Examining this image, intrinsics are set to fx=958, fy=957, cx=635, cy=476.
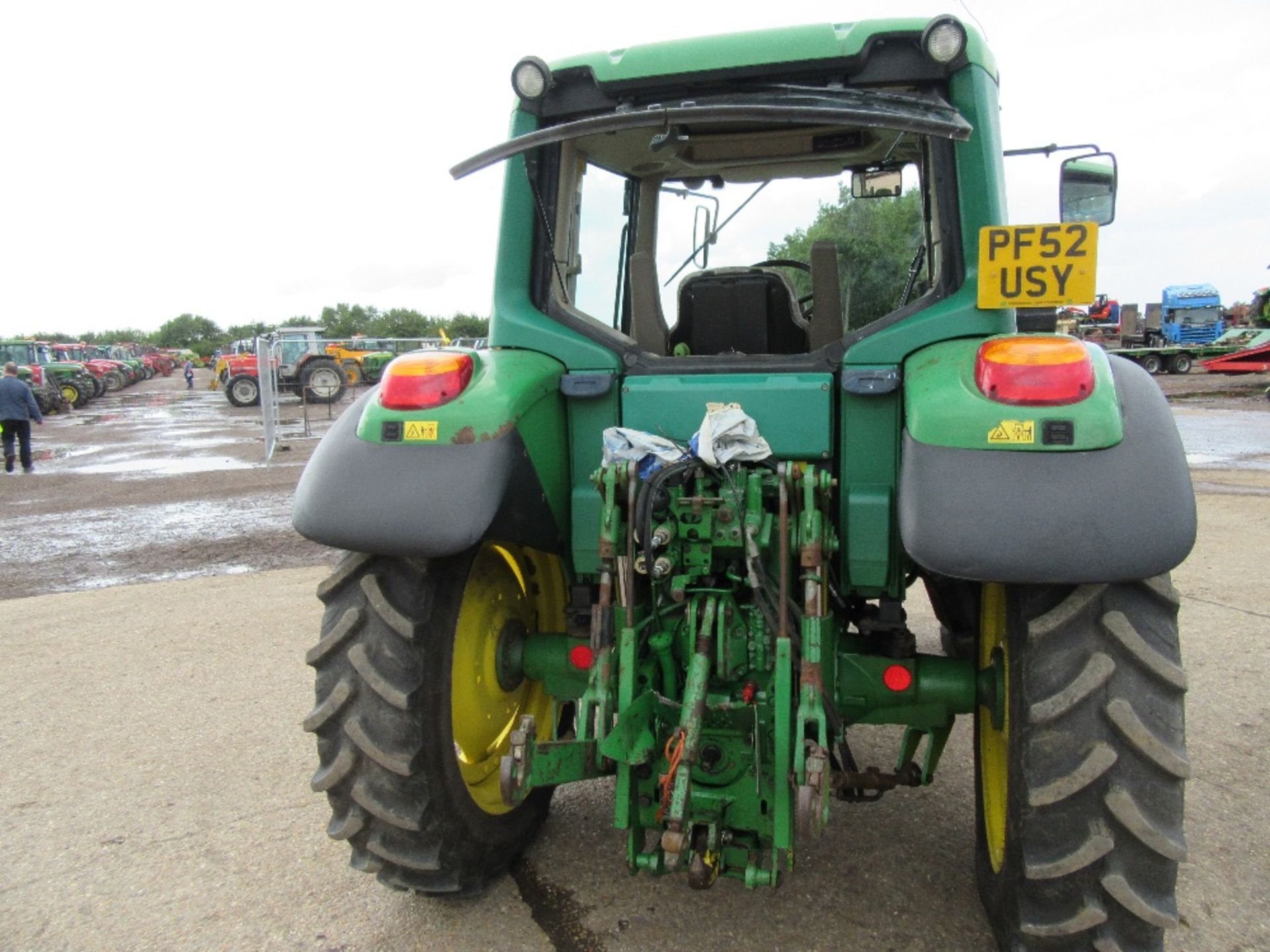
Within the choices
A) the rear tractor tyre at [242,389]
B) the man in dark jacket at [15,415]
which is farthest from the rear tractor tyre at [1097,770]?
the rear tractor tyre at [242,389]

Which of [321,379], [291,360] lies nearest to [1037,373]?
[321,379]

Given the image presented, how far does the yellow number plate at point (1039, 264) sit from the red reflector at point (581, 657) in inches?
56.5

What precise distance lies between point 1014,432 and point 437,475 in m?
1.31

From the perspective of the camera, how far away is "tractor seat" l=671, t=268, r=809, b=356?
3.30 meters

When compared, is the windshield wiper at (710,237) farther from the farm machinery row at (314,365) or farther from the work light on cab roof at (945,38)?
the farm machinery row at (314,365)

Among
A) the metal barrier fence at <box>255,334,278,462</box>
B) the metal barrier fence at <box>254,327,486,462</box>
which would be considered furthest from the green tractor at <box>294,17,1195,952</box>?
the metal barrier fence at <box>254,327,486,462</box>

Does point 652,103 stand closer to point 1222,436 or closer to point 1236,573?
point 1236,573

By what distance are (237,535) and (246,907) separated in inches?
266

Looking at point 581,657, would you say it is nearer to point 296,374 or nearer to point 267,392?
point 267,392

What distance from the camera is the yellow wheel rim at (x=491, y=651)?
2662mm

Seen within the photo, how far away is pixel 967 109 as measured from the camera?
2.54 meters

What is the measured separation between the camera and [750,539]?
7.63ft

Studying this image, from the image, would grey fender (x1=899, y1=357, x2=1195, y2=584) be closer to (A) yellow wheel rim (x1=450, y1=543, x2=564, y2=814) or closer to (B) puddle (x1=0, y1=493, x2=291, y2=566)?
(A) yellow wheel rim (x1=450, y1=543, x2=564, y2=814)

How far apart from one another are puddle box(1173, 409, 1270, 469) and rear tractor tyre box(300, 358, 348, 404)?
21.0 meters
